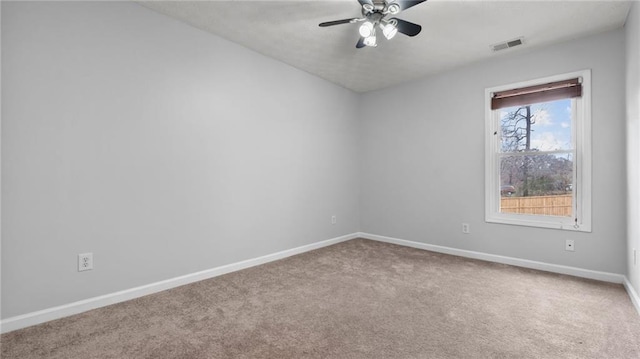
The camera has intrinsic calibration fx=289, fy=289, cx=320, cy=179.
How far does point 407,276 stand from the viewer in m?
2.99

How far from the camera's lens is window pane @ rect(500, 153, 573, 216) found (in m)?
3.17

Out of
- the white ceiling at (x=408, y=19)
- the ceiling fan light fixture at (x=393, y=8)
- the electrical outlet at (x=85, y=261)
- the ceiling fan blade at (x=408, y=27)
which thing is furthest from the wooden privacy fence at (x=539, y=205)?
the electrical outlet at (x=85, y=261)

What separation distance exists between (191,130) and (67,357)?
6.32 ft

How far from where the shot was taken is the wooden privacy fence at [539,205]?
124 inches

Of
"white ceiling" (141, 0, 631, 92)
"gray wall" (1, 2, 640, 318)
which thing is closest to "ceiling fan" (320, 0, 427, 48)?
"white ceiling" (141, 0, 631, 92)

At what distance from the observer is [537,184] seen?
3354mm

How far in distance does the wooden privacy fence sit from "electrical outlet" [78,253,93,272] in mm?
4254

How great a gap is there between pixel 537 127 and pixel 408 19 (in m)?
2.06

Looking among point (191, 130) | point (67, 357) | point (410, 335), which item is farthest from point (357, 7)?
point (67, 357)

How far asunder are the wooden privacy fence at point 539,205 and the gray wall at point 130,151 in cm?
269

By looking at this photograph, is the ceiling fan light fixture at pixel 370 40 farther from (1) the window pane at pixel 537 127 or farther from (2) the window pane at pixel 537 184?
(2) the window pane at pixel 537 184

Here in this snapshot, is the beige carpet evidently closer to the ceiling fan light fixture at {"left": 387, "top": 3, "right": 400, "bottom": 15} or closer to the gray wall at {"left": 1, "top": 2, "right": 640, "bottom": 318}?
the gray wall at {"left": 1, "top": 2, "right": 640, "bottom": 318}

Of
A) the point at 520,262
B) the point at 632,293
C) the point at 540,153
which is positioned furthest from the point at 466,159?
the point at 632,293

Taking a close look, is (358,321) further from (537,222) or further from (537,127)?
(537,127)
